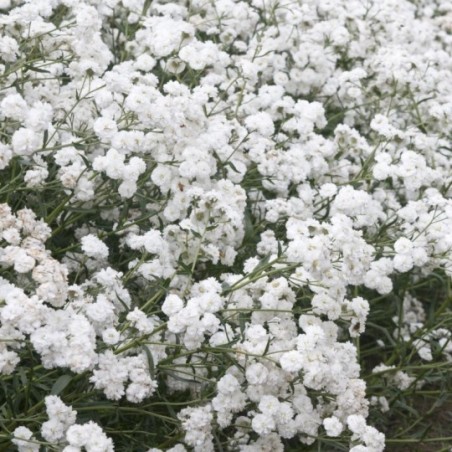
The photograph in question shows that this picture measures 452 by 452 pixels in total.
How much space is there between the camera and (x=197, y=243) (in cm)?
401

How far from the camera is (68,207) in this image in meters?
4.06

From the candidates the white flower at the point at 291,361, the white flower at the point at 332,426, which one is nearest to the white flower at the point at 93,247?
the white flower at the point at 291,361

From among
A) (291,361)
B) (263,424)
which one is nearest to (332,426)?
(263,424)

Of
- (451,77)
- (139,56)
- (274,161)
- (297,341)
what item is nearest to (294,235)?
(297,341)

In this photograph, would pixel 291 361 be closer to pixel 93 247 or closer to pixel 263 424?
pixel 263 424

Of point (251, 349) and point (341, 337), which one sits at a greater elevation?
point (251, 349)

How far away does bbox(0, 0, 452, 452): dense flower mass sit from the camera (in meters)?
3.44

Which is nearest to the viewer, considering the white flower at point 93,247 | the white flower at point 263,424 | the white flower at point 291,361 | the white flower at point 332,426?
the white flower at point 291,361

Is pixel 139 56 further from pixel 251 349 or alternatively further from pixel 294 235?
pixel 251 349

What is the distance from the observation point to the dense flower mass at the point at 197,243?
3.44 meters

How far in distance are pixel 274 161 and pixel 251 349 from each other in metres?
1.35

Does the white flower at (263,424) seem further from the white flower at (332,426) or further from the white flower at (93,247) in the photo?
the white flower at (93,247)

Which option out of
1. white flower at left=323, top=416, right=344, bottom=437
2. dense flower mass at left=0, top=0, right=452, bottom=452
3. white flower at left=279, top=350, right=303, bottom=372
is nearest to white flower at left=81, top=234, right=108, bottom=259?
dense flower mass at left=0, top=0, right=452, bottom=452

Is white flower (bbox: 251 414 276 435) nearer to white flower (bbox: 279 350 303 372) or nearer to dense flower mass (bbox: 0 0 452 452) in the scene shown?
dense flower mass (bbox: 0 0 452 452)
